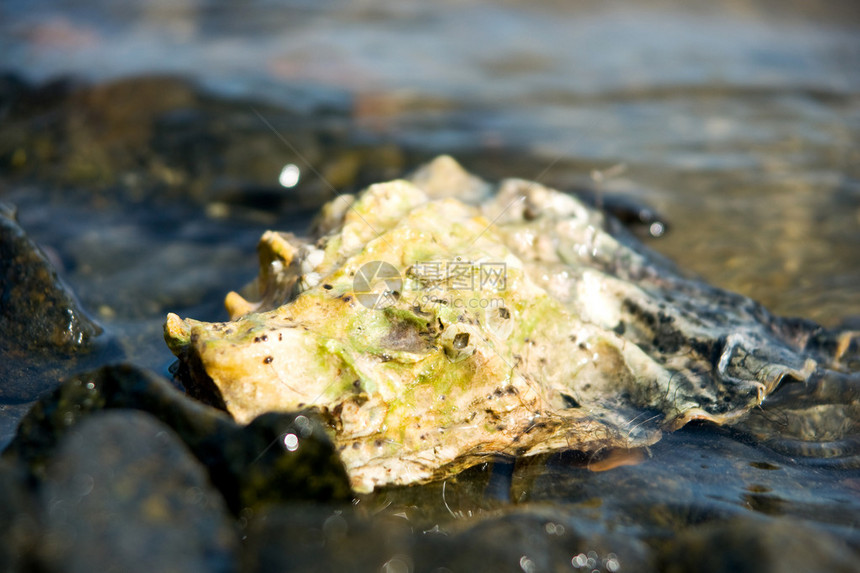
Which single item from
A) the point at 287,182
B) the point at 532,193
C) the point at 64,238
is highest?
the point at 532,193

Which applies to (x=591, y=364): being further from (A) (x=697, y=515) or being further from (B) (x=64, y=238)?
(B) (x=64, y=238)

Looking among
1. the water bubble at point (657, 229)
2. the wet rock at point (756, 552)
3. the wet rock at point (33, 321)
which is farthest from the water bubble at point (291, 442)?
the water bubble at point (657, 229)

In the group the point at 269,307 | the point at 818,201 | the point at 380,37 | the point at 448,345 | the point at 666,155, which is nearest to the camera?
the point at 448,345

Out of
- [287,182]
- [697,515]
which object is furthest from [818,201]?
[287,182]

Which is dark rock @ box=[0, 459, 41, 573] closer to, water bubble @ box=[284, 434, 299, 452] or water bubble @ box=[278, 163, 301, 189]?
water bubble @ box=[284, 434, 299, 452]

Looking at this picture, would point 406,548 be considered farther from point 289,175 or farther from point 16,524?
point 289,175

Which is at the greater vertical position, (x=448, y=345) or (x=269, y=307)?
(x=448, y=345)
